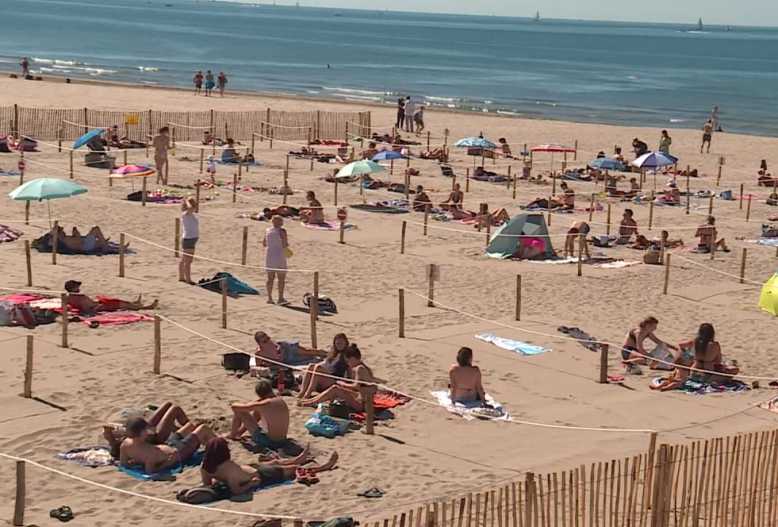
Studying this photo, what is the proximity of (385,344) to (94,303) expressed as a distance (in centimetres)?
404

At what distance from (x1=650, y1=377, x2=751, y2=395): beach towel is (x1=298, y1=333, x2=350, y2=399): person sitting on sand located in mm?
4020

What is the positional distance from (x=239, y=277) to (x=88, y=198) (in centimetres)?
767

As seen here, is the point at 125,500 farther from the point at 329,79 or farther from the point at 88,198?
the point at 329,79

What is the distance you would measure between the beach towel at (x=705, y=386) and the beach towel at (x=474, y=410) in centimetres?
247

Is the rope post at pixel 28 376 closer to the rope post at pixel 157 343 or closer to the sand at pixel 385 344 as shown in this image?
the sand at pixel 385 344

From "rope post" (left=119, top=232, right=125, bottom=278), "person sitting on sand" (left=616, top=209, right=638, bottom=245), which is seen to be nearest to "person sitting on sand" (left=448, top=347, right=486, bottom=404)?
"rope post" (left=119, top=232, right=125, bottom=278)

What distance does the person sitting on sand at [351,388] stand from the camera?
14.3 meters

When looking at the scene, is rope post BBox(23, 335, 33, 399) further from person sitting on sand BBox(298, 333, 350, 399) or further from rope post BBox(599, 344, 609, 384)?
rope post BBox(599, 344, 609, 384)

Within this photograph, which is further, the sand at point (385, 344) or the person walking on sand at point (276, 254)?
the person walking on sand at point (276, 254)

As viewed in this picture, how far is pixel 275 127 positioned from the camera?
4209 cm

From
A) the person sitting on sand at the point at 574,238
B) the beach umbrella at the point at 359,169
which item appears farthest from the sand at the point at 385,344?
the beach umbrella at the point at 359,169

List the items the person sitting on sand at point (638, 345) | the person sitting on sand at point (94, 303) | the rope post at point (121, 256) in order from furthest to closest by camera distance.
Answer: the rope post at point (121, 256) < the person sitting on sand at point (94, 303) < the person sitting on sand at point (638, 345)

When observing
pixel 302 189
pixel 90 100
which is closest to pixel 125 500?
pixel 302 189

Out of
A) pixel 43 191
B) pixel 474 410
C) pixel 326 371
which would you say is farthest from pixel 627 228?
pixel 326 371
